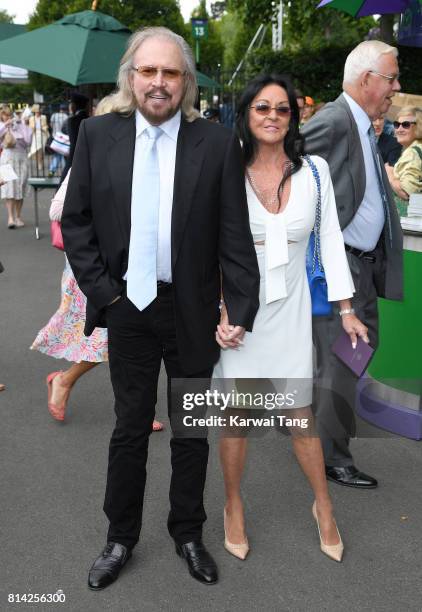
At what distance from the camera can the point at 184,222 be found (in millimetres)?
2686

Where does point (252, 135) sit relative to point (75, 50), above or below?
below

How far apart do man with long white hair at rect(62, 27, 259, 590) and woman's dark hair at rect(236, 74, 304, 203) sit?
8.9 inches

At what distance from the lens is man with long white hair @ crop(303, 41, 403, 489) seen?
3.56 m

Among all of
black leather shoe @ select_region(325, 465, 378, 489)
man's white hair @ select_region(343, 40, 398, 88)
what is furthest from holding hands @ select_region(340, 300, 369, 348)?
man's white hair @ select_region(343, 40, 398, 88)

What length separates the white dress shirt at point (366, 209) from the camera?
3.63 metres

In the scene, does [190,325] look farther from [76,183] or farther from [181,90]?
[181,90]

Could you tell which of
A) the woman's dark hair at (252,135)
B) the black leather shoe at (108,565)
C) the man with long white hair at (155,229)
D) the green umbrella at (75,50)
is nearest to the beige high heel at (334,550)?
the black leather shoe at (108,565)

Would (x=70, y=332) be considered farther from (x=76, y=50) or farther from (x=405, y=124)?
(x=76, y=50)

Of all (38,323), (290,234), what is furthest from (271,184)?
(38,323)

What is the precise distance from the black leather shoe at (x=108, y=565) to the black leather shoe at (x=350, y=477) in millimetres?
1258

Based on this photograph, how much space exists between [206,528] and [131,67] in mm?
1969

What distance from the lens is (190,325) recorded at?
110 inches

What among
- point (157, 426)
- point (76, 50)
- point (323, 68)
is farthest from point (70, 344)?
point (323, 68)

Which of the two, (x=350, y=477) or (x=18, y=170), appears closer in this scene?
(x=350, y=477)
